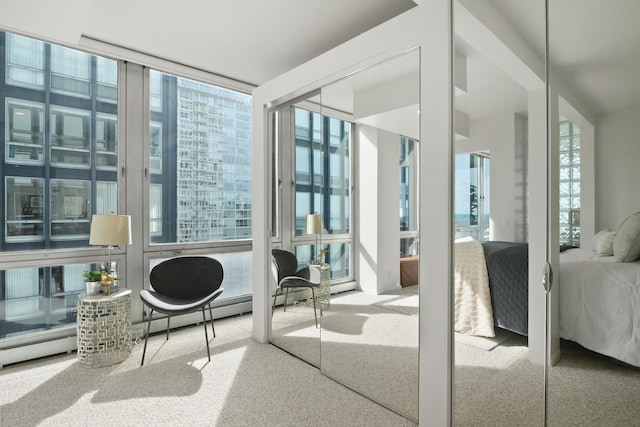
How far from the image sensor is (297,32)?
10.2 ft

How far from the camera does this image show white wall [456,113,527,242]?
1.60 metres

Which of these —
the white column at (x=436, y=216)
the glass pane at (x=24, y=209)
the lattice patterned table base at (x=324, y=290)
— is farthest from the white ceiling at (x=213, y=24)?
the lattice patterned table base at (x=324, y=290)

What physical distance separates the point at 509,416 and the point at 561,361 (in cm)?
46

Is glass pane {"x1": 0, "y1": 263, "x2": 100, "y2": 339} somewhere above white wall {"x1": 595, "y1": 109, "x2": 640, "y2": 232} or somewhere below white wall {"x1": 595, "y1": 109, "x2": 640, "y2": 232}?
below

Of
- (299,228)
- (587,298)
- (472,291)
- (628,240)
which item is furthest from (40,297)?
(628,240)

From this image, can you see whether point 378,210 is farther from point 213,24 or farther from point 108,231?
point 108,231

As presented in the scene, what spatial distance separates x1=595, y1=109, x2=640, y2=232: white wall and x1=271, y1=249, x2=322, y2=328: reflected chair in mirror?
2.04 m

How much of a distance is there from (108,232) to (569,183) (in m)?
3.12

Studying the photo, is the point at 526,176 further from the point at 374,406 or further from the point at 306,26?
the point at 306,26

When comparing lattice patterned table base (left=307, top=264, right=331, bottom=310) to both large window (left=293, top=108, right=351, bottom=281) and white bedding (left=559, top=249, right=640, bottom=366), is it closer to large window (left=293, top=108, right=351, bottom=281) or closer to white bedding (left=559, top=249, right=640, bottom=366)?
large window (left=293, top=108, right=351, bottom=281)

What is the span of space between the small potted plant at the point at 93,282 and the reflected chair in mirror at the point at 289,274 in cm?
147

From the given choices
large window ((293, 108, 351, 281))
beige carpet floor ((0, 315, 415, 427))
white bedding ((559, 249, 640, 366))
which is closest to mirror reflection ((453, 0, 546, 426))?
white bedding ((559, 249, 640, 366))

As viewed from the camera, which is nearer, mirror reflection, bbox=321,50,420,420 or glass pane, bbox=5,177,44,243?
mirror reflection, bbox=321,50,420,420

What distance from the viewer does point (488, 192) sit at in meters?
1.74
